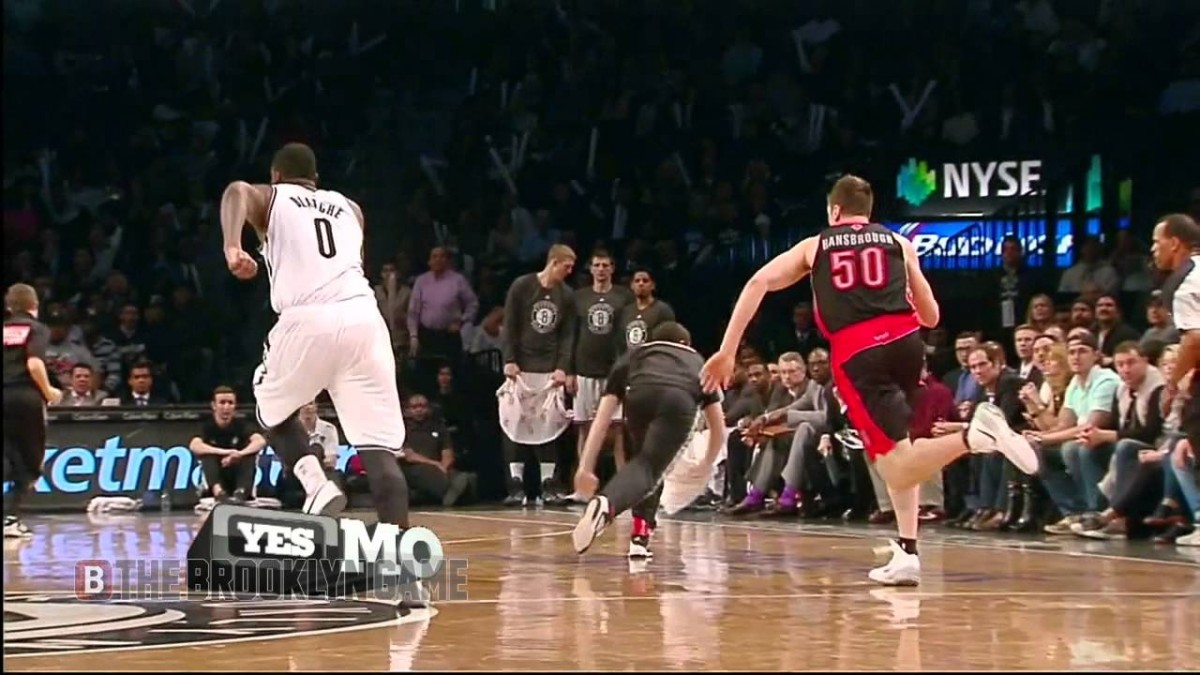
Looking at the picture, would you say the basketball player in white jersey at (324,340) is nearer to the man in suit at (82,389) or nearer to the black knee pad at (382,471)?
the black knee pad at (382,471)

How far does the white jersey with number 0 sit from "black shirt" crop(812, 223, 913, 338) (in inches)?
83.0

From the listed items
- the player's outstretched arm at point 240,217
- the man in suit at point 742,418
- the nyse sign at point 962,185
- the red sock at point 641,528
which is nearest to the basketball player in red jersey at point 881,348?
the red sock at point 641,528

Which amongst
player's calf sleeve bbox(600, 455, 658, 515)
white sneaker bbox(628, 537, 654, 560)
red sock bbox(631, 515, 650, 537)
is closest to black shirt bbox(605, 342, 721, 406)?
player's calf sleeve bbox(600, 455, 658, 515)

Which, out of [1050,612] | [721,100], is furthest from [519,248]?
[1050,612]

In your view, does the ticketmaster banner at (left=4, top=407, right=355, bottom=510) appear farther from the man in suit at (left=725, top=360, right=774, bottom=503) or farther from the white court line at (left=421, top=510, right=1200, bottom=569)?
the man in suit at (left=725, top=360, right=774, bottom=503)

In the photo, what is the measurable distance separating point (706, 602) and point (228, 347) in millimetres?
11969

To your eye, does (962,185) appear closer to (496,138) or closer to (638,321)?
(638,321)

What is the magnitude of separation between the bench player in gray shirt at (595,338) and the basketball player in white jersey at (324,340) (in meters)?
7.52

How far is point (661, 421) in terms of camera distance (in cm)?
918

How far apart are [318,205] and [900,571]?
2912 mm

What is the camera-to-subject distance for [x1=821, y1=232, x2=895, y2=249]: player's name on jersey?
7.79 meters

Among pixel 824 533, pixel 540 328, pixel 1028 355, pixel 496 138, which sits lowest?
pixel 824 533

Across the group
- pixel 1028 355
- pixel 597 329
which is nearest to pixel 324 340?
pixel 1028 355

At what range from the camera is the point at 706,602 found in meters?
6.92
